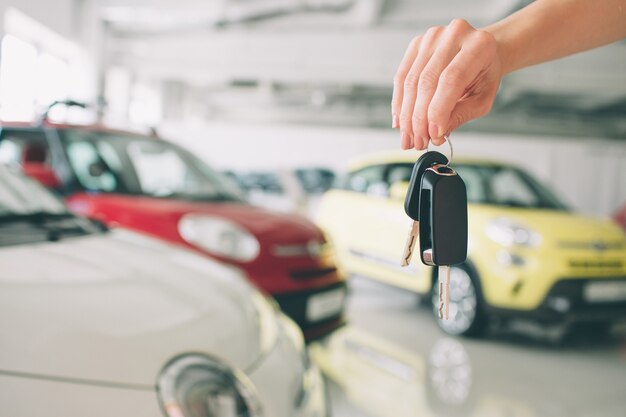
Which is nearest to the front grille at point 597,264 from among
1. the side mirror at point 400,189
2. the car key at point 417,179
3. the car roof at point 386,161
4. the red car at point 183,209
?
the car roof at point 386,161

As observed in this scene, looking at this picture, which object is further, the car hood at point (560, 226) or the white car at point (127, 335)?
the car hood at point (560, 226)

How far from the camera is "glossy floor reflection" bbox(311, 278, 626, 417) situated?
8.46ft

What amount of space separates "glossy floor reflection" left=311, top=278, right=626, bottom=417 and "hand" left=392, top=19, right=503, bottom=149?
1.99 meters

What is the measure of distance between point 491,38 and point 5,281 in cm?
108

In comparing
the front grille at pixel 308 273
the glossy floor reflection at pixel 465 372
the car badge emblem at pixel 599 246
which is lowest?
the glossy floor reflection at pixel 465 372

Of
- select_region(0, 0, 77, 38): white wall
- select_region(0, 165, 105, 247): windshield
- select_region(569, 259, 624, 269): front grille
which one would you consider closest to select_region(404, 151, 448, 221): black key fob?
select_region(0, 165, 105, 247): windshield

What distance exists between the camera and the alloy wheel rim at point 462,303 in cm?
363

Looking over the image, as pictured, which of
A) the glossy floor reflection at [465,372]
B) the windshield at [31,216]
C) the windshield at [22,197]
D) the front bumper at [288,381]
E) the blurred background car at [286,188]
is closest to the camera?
the front bumper at [288,381]

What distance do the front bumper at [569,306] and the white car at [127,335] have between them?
2.17 meters

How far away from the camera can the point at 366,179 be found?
4.49 metres

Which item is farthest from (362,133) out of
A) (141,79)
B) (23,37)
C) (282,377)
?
(282,377)

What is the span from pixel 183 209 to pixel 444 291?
2217 millimetres

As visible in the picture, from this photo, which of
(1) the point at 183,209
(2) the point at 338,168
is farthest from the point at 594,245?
(2) the point at 338,168

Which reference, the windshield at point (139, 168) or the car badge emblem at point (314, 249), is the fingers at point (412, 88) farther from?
the windshield at point (139, 168)
